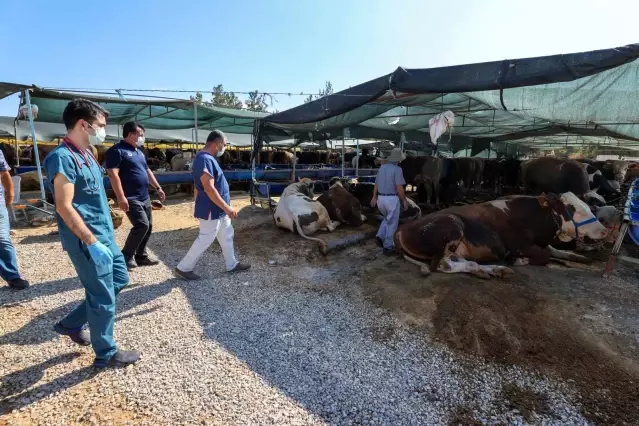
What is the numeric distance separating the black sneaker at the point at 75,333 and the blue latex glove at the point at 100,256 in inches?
28.2

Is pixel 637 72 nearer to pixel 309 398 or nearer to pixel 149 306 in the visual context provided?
pixel 309 398

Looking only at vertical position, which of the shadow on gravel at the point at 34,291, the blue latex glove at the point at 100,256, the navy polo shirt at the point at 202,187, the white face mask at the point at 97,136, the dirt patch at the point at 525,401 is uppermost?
the white face mask at the point at 97,136

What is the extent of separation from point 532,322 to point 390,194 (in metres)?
2.85

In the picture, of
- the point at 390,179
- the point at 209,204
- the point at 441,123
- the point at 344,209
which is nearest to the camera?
the point at 209,204

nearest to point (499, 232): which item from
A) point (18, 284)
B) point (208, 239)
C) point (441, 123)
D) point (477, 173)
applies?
point (441, 123)

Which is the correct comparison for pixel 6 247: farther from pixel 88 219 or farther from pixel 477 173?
pixel 477 173

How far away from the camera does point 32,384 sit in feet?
7.45

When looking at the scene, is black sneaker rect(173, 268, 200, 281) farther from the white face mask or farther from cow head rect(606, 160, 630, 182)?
cow head rect(606, 160, 630, 182)

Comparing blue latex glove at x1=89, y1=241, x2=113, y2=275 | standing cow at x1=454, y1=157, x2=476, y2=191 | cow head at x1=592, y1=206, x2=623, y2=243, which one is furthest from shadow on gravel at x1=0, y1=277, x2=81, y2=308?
standing cow at x1=454, y1=157, x2=476, y2=191

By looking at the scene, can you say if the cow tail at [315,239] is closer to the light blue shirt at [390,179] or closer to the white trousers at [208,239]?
the light blue shirt at [390,179]

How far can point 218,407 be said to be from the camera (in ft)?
7.05

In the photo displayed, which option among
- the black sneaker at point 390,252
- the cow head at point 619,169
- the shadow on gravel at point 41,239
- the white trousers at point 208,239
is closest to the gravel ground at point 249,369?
the white trousers at point 208,239

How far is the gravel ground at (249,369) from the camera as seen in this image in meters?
2.11

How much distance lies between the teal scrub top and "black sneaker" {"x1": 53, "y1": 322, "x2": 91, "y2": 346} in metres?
0.70
